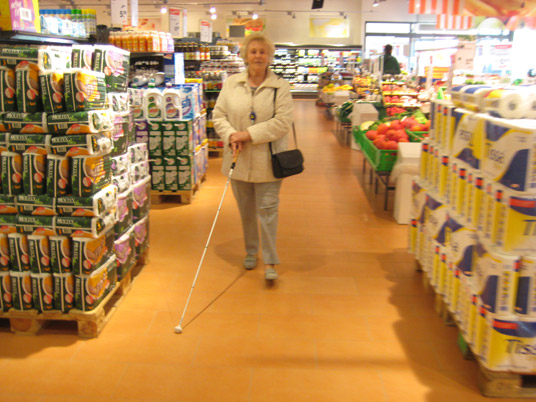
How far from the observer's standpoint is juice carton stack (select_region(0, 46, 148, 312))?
2.95m

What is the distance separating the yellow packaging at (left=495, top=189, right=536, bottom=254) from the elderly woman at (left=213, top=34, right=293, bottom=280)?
176 cm

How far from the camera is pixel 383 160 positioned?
231 inches

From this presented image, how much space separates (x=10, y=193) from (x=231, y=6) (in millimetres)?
23494

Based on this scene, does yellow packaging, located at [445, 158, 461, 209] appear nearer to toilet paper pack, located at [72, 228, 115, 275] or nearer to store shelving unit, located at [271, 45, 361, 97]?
toilet paper pack, located at [72, 228, 115, 275]

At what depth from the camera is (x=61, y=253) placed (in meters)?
3.05

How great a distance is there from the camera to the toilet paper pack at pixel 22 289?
3.12 metres

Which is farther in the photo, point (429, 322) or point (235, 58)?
point (235, 58)

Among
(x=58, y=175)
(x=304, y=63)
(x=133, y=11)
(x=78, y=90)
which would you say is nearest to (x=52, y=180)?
(x=58, y=175)

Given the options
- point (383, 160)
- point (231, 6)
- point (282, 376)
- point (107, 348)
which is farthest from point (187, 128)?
point (231, 6)

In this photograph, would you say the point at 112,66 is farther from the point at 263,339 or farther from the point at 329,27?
the point at 329,27

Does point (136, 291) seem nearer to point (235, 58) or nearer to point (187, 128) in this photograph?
point (187, 128)

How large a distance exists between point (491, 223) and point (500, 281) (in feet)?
0.92

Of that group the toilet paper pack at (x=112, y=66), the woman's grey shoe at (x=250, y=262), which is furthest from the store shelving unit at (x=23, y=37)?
the woman's grey shoe at (x=250, y=262)

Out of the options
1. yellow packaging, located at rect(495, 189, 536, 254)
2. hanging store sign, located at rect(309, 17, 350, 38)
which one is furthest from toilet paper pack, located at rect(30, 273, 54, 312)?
hanging store sign, located at rect(309, 17, 350, 38)
